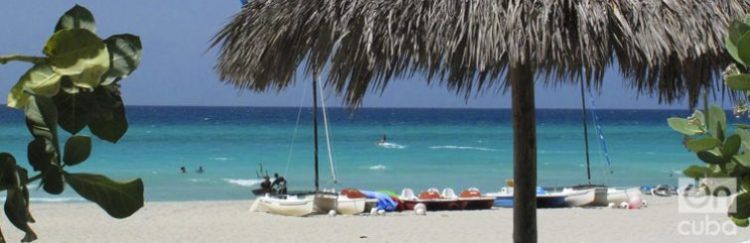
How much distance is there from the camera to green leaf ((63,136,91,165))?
2.60 feet

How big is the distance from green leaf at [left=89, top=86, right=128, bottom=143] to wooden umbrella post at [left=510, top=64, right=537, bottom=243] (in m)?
3.16

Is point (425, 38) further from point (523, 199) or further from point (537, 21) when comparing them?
point (523, 199)

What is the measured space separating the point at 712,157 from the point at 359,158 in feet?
102

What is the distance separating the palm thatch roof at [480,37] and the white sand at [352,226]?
6538mm

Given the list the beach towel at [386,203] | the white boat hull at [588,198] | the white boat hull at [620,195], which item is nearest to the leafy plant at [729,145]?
the beach towel at [386,203]

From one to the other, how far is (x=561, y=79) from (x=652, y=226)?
8.90 metres

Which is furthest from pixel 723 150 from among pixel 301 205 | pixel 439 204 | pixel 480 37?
pixel 439 204

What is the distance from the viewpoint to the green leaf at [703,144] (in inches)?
57.0

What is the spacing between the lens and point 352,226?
12148 mm

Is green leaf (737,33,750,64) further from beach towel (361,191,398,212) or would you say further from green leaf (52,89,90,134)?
beach towel (361,191,398,212)

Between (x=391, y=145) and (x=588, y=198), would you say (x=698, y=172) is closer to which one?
(x=588, y=198)

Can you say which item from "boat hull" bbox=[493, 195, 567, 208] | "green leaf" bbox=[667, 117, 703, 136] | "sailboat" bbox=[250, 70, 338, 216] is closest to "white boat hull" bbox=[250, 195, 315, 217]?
"sailboat" bbox=[250, 70, 338, 216]

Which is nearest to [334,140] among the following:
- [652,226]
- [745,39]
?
[652,226]

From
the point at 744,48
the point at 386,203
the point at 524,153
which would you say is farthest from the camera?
the point at 386,203
